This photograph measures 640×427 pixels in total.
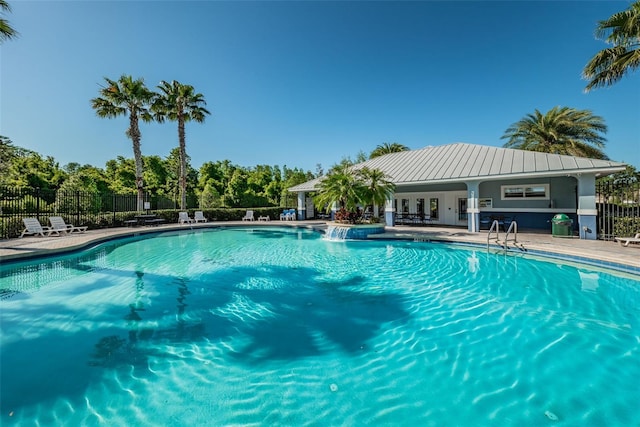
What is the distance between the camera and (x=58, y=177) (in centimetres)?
3209

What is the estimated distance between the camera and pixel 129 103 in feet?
68.4

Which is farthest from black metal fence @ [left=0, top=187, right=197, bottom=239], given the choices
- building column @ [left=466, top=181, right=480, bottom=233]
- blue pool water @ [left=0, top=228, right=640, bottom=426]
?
building column @ [left=466, top=181, right=480, bottom=233]

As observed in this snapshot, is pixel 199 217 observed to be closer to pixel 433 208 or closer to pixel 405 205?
pixel 405 205

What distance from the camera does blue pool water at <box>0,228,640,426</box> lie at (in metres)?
2.90

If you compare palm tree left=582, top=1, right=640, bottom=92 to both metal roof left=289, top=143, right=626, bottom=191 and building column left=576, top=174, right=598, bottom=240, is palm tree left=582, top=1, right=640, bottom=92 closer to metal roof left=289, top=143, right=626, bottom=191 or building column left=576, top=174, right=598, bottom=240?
metal roof left=289, top=143, right=626, bottom=191

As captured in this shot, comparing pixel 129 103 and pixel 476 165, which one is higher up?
pixel 129 103

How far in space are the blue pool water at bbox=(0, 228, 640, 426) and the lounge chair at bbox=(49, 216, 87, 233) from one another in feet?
28.4

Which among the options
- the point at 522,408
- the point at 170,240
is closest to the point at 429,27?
the point at 522,408

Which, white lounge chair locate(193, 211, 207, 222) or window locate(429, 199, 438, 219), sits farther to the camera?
white lounge chair locate(193, 211, 207, 222)

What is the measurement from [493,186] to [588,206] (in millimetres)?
6004

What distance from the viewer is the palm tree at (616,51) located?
10.3 metres

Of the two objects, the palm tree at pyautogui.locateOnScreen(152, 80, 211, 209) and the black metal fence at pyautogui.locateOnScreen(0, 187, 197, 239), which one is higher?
the palm tree at pyautogui.locateOnScreen(152, 80, 211, 209)

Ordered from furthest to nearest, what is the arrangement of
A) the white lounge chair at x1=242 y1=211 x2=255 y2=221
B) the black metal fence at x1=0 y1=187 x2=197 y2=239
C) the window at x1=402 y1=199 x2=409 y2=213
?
the white lounge chair at x1=242 y1=211 x2=255 y2=221, the window at x1=402 y1=199 x2=409 y2=213, the black metal fence at x1=0 y1=187 x2=197 y2=239

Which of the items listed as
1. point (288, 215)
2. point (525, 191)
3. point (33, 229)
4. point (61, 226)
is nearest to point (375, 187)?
point (525, 191)
